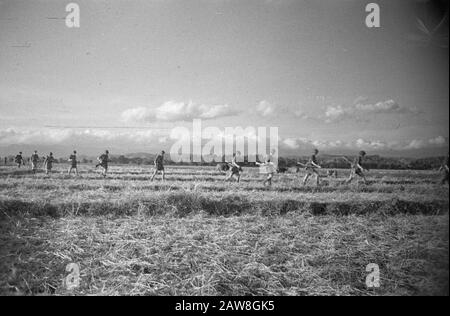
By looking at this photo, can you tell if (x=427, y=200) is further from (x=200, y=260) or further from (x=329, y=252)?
(x=200, y=260)

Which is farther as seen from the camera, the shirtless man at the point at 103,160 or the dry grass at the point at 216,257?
the shirtless man at the point at 103,160

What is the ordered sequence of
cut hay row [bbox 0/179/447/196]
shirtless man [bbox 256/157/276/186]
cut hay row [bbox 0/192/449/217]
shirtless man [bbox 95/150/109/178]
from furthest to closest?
shirtless man [bbox 95/150/109/178]
shirtless man [bbox 256/157/276/186]
cut hay row [bbox 0/179/447/196]
cut hay row [bbox 0/192/449/217]

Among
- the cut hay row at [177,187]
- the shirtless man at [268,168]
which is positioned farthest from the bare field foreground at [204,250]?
the shirtless man at [268,168]

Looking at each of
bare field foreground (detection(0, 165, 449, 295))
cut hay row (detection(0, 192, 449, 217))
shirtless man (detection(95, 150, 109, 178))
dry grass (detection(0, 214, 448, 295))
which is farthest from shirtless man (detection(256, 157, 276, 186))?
shirtless man (detection(95, 150, 109, 178))

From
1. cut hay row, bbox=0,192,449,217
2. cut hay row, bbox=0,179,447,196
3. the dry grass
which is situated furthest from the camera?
cut hay row, bbox=0,179,447,196

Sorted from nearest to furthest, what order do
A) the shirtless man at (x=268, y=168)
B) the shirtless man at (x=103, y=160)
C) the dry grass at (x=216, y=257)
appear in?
the dry grass at (x=216, y=257) → the shirtless man at (x=268, y=168) → the shirtless man at (x=103, y=160)

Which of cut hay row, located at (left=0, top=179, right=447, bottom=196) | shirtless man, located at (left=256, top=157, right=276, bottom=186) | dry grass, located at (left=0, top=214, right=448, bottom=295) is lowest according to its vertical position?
dry grass, located at (left=0, top=214, right=448, bottom=295)

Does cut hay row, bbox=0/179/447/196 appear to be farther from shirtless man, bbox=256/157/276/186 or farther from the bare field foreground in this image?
the bare field foreground

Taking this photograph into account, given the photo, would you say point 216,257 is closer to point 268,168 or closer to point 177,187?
point 177,187

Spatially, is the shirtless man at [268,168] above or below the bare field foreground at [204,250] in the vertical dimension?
above

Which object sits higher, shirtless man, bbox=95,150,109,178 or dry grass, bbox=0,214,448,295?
shirtless man, bbox=95,150,109,178

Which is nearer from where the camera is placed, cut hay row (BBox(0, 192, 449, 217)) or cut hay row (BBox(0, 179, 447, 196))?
cut hay row (BBox(0, 192, 449, 217))

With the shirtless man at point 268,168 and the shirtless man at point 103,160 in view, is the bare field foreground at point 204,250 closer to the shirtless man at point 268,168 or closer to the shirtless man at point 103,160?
the shirtless man at point 268,168
